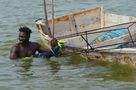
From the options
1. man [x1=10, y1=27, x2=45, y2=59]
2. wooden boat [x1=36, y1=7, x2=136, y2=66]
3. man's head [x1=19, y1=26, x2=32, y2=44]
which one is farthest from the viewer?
man [x1=10, y1=27, x2=45, y2=59]

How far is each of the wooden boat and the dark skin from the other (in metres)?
0.45

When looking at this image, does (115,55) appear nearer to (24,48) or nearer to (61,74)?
(61,74)

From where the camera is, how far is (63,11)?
19266 millimetres

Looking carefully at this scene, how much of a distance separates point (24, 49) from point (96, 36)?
181cm

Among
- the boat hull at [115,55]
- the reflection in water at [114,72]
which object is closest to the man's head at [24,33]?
the boat hull at [115,55]

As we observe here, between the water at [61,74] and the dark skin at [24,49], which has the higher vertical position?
the dark skin at [24,49]

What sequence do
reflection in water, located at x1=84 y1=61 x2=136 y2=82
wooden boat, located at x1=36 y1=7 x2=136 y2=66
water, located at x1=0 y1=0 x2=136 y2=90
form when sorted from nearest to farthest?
water, located at x1=0 y1=0 x2=136 y2=90, reflection in water, located at x1=84 y1=61 x2=136 y2=82, wooden boat, located at x1=36 y1=7 x2=136 y2=66

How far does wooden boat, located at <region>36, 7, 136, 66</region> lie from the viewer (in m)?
10.6

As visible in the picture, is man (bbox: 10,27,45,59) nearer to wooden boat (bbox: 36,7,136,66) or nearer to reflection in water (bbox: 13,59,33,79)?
reflection in water (bbox: 13,59,33,79)

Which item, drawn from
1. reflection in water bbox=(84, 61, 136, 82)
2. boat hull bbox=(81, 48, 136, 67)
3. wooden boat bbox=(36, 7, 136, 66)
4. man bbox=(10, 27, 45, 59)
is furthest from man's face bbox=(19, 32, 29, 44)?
reflection in water bbox=(84, 61, 136, 82)

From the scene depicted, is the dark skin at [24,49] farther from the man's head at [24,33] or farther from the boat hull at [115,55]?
the boat hull at [115,55]

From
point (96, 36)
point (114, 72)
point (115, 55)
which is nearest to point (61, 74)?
point (114, 72)

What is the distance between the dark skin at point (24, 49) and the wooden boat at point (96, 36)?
451 millimetres

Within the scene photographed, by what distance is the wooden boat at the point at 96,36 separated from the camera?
10609 millimetres
